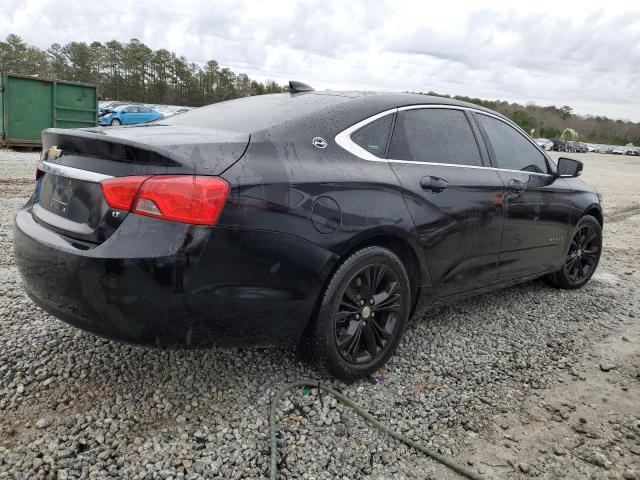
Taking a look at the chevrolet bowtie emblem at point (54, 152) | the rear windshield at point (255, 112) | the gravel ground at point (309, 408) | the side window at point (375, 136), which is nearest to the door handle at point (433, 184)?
the side window at point (375, 136)

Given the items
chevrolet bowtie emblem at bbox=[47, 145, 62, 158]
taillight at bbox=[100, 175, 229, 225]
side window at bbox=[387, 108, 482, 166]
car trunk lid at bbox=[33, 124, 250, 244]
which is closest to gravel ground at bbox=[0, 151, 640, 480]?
car trunk lid at bbox=[33, 124, 250, 244]

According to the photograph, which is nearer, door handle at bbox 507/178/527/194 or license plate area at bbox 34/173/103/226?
license plate area at bbox 34/173/103/226

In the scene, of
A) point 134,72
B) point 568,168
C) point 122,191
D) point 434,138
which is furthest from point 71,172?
point 134,72

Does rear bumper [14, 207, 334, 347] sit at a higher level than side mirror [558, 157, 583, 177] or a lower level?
lower

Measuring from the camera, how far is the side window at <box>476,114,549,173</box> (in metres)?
3.86

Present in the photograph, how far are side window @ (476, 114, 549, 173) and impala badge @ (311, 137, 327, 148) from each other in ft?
5.25

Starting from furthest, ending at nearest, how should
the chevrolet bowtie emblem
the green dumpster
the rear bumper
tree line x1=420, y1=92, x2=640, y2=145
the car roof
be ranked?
1. tree line x1=420, y1=92, x2=640, y2=145
2. the green dumpster
3. the car roof
4. the chevrolet bowtie emblem
5. the rear bumper

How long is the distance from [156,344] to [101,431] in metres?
0.47

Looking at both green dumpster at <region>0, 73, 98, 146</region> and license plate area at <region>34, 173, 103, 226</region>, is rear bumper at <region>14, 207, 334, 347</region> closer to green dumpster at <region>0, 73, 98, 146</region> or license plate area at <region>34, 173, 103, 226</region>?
license plate area at <region>34, 173, 103, 226</region>

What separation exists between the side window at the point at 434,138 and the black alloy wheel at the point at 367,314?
0.71m

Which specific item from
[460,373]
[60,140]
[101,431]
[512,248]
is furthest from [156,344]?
[512,248]

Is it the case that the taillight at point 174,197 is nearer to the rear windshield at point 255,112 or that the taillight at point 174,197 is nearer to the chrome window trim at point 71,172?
the chrome window trim at point 71,172

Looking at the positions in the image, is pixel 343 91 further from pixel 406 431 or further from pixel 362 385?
pixel 406 431

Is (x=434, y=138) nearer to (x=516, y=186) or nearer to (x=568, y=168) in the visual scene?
(x=516, y=186)
